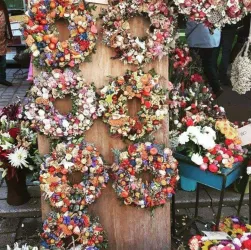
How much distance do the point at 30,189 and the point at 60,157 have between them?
160 centimetres

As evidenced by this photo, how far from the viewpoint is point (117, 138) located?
280cm

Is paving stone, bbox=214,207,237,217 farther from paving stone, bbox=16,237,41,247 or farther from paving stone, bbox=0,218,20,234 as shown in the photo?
paving stone, bbox=0,218,20,234

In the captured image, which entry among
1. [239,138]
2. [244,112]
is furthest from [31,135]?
[244,112]

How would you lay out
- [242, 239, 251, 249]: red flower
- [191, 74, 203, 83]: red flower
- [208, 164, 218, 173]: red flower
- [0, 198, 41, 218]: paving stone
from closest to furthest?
[242, 239, 251, 249]: red flower < [208, 164, 218, 173]: red flower < [0, 198, 41, 218]: paving stone < [191, 74, 203, 83]: red flower

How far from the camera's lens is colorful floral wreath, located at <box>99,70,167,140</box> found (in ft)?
8.72

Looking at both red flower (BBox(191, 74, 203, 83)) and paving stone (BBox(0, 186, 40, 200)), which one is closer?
red flower (BBox(191, 74, 203, 83))

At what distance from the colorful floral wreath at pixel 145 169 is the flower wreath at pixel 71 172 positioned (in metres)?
0.12

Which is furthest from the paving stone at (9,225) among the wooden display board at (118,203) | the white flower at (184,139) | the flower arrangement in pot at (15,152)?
the white flower at (184,139)

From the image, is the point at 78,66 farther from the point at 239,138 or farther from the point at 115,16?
the point at 239,138

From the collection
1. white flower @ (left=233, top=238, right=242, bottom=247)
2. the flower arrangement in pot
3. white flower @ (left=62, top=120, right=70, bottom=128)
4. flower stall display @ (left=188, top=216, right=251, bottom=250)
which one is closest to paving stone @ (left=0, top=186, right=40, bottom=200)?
the flower arrangement in pot

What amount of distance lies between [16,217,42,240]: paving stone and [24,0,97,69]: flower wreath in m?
1.60

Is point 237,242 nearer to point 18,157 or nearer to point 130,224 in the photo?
point 130,224

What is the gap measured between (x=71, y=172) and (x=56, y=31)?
874 mm

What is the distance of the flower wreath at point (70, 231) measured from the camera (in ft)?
8.86
